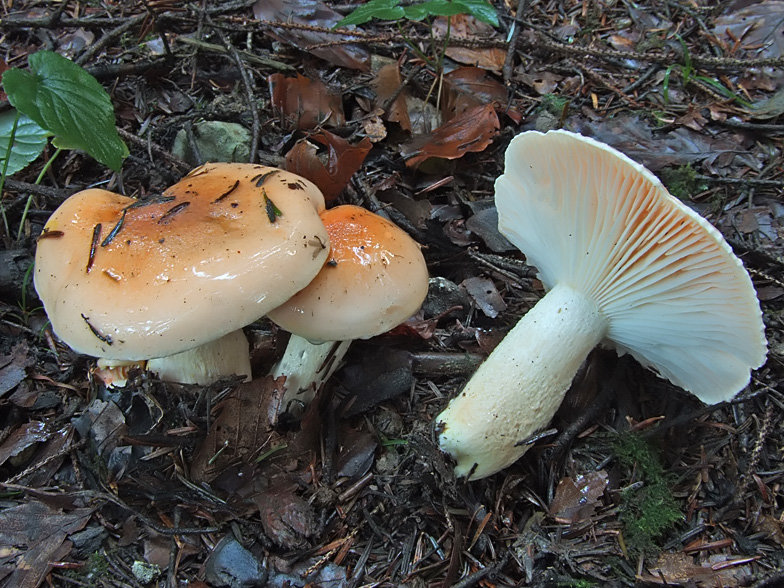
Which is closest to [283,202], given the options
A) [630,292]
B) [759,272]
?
[630,292]

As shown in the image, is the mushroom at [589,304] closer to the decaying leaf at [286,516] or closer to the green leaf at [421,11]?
the decaying leaf at [286,516]

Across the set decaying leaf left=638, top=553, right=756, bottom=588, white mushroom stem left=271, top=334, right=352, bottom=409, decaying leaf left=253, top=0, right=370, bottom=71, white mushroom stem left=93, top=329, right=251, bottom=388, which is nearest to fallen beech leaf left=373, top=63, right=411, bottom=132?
decaying leaf left=253, top=0, right=370, bottom=71

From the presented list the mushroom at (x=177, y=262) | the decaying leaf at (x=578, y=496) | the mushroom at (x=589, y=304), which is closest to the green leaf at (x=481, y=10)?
the mushroom at (x=589, y=304)

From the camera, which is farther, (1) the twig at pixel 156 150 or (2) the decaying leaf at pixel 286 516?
(1) the twig at pixel 156 150

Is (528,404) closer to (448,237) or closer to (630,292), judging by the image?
(630,292)

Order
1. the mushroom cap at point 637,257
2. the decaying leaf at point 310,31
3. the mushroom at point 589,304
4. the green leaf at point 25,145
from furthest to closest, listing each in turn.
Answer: the decaying leaf at point 310,31
the green leaf at point 25,145
the mushroom at point 589,304
the mushroom cap at point 637,257
